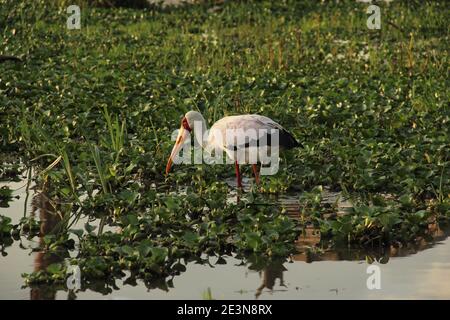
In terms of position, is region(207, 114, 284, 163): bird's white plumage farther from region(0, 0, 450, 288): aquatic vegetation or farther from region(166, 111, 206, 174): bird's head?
region(166, 111, 206, 174): bird's head

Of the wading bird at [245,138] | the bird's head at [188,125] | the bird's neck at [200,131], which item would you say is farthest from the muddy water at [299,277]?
the bird's head at [188,125]

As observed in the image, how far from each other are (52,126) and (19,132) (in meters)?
0.32

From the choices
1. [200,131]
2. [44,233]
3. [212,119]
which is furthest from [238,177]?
[212,119]

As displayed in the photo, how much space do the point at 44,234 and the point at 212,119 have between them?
3698 millimetres

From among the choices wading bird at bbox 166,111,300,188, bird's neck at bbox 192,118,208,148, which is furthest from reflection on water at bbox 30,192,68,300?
bird's neck at bbox 192,118,208,148

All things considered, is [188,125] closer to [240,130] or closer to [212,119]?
[240,130]

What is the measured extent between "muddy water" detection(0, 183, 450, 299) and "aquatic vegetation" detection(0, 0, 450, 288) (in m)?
0.12

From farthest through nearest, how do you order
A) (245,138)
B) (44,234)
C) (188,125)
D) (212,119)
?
(212,119)
(188,125)
(245,138)
(44,234)

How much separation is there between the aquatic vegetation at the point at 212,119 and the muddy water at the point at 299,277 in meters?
0.12

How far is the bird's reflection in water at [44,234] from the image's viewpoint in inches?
274

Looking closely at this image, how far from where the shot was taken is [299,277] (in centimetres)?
732

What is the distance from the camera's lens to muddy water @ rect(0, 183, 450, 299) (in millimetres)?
6961

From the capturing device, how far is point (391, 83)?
523 inches
